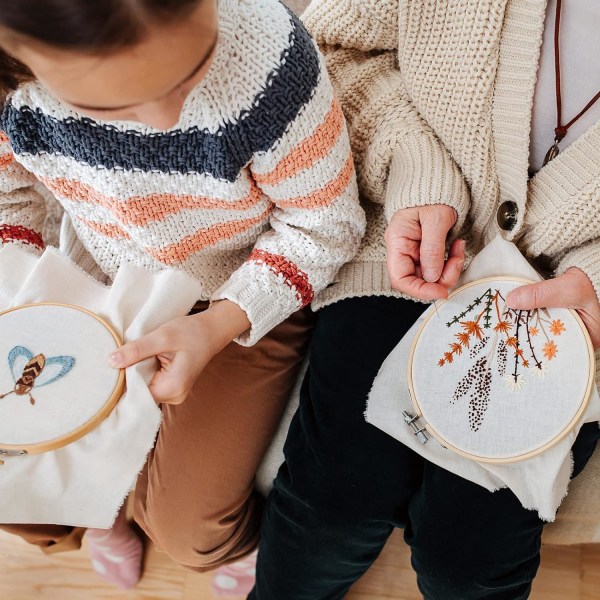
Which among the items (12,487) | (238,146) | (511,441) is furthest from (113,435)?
(511,441)

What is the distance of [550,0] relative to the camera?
0.63 metres

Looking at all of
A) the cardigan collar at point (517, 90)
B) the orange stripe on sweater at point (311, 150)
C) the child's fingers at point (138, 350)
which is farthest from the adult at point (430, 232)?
the child's fingers at point (138, 350)

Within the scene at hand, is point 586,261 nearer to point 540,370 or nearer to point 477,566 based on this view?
point 540,370

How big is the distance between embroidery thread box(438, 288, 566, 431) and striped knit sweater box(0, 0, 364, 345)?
6.4 inches

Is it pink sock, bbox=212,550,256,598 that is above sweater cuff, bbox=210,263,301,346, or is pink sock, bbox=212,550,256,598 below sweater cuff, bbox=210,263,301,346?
below

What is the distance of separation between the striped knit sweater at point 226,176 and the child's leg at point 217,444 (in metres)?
0.10

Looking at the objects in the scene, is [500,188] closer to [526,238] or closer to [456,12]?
[526,238]

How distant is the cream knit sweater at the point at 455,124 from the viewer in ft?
2.07

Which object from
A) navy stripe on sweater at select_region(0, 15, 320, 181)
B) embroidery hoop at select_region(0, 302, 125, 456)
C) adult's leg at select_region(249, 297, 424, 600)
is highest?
navy stripe on sweater at select_region(0, 15, 320, 181)

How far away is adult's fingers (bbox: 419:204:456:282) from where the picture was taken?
660 millimetres

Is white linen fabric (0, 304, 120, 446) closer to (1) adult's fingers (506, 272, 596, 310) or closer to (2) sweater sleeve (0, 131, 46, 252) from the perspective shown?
(2) sweater sleeve (0, 131, 46, 252)

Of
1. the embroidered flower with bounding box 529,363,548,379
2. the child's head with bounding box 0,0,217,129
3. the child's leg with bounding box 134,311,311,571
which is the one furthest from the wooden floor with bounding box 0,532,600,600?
the child's head with bounding box 0,0,217,129

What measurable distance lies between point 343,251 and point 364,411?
0.61 ft

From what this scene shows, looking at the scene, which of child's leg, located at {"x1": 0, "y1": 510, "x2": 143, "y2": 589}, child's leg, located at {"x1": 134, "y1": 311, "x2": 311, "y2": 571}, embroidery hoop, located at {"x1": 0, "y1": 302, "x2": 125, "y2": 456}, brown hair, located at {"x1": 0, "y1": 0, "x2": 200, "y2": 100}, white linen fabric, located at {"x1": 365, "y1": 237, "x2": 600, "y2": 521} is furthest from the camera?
child's leg, located at {"x1": 0, "y1": 510, "x2": 143, "y2": 589}
